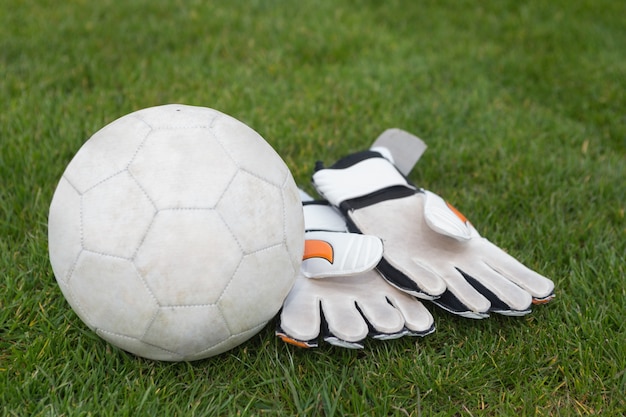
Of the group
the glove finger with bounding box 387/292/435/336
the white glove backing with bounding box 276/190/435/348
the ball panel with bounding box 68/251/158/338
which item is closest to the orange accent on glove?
the white glove backing with bounding box 276/190/435/348

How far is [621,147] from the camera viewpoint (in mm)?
3293

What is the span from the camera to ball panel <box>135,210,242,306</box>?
1613mm

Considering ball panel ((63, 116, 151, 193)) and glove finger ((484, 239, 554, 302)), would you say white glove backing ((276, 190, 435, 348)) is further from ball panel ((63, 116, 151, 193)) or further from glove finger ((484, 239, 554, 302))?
ball panel ((63, 116, 151, 193))

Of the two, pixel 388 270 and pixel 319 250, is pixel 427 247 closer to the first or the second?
pixel 388 270

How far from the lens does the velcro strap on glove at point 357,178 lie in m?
2.40

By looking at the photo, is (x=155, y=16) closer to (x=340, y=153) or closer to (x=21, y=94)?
(x=21, y=94)

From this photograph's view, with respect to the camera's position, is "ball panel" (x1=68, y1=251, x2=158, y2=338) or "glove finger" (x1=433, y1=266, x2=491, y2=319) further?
"glove finger" (x1=433, y1=266, x2=491, y2=319)

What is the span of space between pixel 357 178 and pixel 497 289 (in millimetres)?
697

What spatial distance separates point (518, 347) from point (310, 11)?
333 centimetres

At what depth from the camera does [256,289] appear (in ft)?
5.65

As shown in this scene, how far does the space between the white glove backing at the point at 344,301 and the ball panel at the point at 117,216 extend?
1.68 ft

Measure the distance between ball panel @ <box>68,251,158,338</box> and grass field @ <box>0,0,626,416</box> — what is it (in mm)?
198

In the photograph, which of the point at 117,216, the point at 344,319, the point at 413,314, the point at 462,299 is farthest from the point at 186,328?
the point at 462,299

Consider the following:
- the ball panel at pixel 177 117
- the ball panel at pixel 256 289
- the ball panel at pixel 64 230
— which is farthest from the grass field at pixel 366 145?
the ball panel at pixel 177 117
